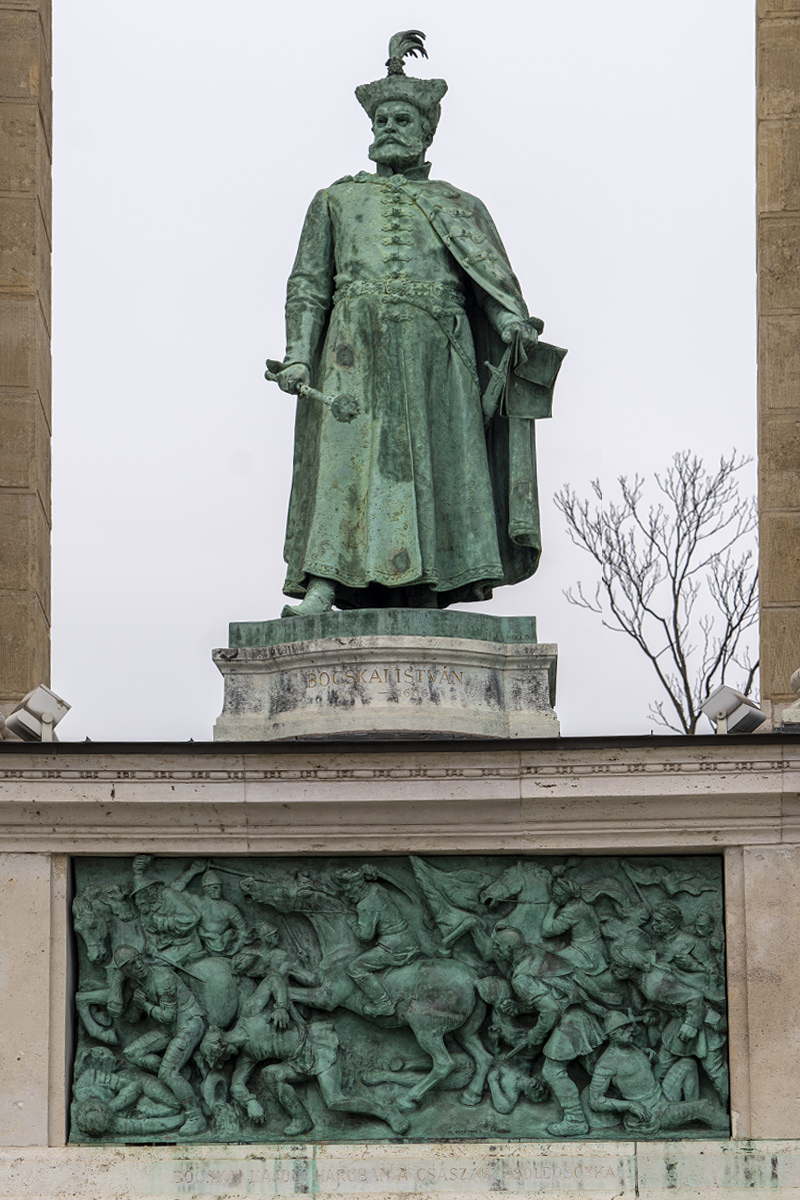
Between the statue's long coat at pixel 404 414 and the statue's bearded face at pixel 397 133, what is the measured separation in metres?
0.15

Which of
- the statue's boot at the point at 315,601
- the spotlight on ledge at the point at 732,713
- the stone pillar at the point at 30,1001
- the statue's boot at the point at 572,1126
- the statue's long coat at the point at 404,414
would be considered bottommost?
the statue's boot at the point at 572,1126

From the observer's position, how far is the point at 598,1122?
1263 centimetres

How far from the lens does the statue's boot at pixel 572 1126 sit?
496 inches

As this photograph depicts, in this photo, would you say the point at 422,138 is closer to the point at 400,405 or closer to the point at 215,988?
the point at 400,405

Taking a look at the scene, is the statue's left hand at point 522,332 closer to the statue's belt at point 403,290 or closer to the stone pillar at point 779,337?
the statue's belt at point 403,290

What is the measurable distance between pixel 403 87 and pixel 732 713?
3639 millimetres

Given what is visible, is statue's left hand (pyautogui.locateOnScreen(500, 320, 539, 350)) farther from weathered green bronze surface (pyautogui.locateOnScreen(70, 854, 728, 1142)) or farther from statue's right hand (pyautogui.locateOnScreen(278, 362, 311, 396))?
weathered green bronze surface (pyautogui.locateOnScreen(70, 854, 728, 1142))

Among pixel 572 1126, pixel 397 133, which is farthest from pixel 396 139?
pixel 572 1126

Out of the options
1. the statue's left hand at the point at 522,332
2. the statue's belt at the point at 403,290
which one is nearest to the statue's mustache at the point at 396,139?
the statue's belt at the point at 403,290

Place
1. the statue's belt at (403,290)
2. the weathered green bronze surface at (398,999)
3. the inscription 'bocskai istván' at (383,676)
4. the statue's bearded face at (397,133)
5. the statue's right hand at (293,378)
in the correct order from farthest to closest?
the statue's bearded face at (397,133) < the statue's belt at (403,290) < the statue's right hand at (293,378) < the inscription 'bocskai istván' at (383,676) < the weathered green bronze surface at (398,999)

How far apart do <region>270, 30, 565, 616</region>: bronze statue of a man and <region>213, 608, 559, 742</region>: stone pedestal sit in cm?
37

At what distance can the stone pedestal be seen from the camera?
520 inches

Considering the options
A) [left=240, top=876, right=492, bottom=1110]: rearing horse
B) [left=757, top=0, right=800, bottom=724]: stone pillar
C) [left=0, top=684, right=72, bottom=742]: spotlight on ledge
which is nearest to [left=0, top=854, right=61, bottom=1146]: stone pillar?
[left=0, top=684, right=72, bottom=742]: spotlight on ledge

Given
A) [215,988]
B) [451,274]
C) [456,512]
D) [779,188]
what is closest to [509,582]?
[456,512]
